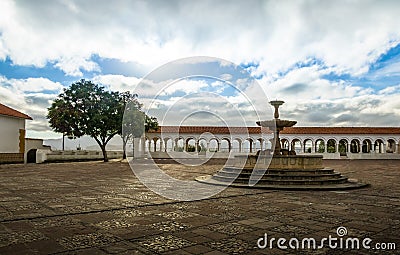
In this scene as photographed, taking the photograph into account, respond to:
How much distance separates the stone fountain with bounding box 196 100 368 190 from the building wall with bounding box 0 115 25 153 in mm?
22429

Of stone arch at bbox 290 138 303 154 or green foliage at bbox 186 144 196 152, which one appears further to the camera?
green foliage at bbox 186 144 196 152

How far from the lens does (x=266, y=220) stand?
5.86 m

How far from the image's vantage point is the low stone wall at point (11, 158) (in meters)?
26.9

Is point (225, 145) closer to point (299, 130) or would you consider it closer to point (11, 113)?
point (299, 130)

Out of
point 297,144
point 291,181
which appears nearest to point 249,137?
point 297,144

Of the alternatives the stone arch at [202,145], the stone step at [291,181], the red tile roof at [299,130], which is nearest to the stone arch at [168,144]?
the red tile roof at [299,130]

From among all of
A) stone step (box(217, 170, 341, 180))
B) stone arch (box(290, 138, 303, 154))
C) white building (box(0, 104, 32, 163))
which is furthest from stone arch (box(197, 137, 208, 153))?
stone step (box(217, 170, 341, 180))

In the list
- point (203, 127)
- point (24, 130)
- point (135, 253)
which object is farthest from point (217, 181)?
point (203, 127)

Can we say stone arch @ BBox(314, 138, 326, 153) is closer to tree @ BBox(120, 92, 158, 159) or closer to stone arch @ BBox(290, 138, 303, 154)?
stone arch @ BBox(290, 138, 303, 154)

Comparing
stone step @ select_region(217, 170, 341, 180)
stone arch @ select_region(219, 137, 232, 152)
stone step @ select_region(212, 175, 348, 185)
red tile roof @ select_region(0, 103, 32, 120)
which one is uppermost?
red tile roof @ select_region(0, 103, 32, 120)

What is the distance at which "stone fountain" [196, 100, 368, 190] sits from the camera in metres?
10.9

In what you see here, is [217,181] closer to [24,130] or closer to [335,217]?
[335,217]

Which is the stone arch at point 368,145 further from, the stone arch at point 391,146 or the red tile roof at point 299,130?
the stone arch at point 391,146

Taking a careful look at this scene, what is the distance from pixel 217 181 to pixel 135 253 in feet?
26.1
